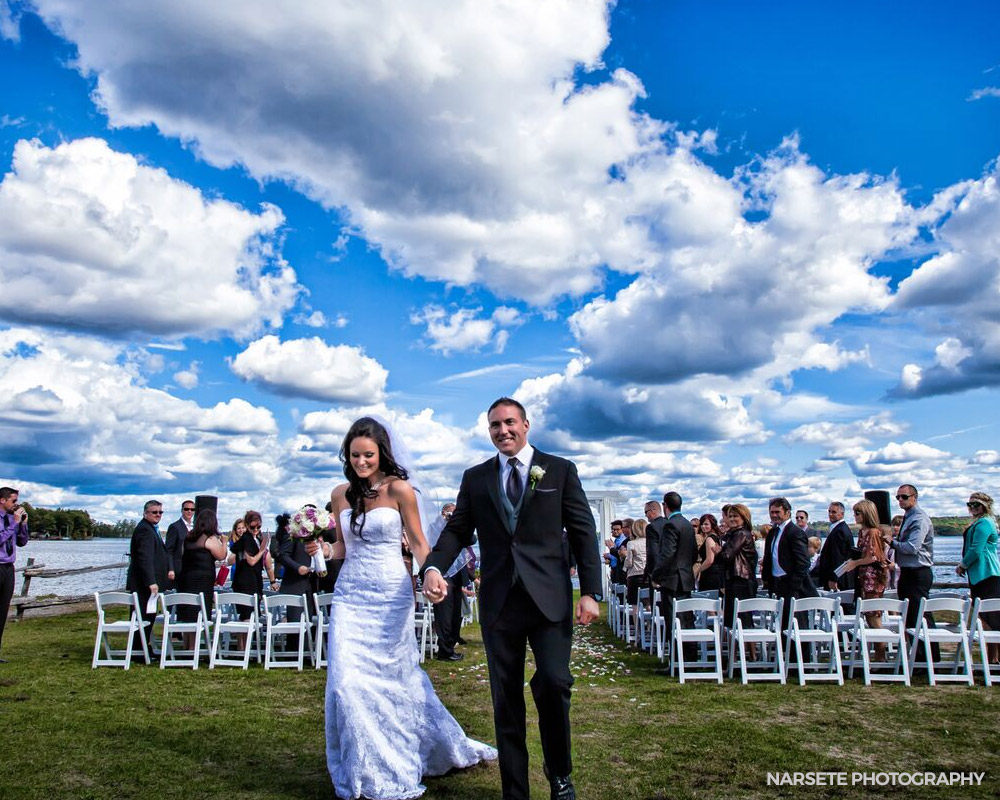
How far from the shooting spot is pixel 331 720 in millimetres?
5121

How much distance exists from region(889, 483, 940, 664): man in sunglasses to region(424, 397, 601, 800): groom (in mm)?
7396

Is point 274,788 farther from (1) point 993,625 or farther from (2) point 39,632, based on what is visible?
(2) point 39,632

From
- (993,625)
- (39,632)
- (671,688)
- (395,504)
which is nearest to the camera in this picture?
(395,504)

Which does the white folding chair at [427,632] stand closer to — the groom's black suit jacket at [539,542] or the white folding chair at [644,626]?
the white folding chair at [644,626]

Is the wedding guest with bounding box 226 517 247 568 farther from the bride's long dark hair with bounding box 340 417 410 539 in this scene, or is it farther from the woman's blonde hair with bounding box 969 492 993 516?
the woman's blonde hair with bounding box 969 492 993 516

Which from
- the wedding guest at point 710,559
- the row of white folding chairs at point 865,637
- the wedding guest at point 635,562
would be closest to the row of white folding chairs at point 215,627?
the row of white folding chairs at point 865,637

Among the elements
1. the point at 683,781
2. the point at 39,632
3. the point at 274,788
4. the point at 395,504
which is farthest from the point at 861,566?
the point at 39,632

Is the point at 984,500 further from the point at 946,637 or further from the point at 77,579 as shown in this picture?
the point at 77,579

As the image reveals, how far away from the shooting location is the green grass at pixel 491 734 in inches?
205

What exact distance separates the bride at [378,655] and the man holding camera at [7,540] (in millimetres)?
6977

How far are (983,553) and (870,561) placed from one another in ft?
4.36

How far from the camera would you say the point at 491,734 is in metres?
6.79

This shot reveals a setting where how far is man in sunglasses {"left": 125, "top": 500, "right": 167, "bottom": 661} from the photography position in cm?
1119

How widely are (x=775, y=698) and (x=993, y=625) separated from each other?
12.9 feet
